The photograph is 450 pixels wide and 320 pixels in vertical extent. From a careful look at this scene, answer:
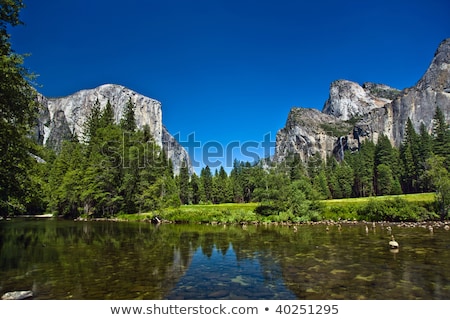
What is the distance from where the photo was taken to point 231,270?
50.5 feet

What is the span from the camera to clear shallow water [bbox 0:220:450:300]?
37.1 ft

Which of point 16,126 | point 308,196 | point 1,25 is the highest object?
point 1,25

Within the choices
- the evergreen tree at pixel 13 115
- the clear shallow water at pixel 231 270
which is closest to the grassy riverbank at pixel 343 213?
the clear shallow water at pixel 231 270

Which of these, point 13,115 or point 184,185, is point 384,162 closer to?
point 184,185

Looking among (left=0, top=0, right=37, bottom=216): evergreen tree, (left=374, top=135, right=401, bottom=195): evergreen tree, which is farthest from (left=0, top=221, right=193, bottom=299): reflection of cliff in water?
(left=374, top=135, right=401, bottom=195): evergreen tree

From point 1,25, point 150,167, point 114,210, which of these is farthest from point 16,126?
point 114,210

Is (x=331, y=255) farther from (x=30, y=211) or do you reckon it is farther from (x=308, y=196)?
(x=30, y=211)

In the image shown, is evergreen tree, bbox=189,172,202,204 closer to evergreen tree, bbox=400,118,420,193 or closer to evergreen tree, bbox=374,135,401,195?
evergreen tree, bbox=374,135,401,195

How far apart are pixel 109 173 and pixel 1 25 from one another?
45.2 m

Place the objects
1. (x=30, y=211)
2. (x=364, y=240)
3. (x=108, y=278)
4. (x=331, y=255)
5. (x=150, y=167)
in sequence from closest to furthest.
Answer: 1. (x=108, y=278)
2. (x=331, y=255)
3. (x=364, y=240)
4. (x=150, y=167)
5. (x=30, y=211)

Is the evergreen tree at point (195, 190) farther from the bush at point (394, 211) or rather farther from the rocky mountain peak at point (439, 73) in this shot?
the rocky mountain peak at point (439, 73)

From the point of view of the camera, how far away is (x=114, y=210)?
199 feet

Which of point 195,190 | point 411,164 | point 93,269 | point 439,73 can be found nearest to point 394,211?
point 93,269

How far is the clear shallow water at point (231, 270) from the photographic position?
11.3 meters
